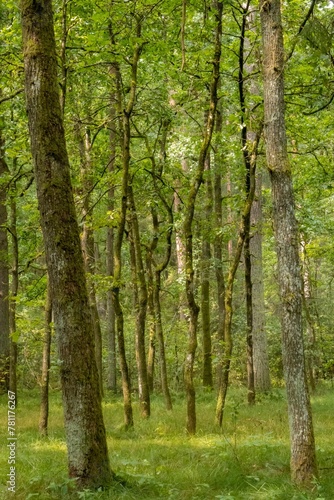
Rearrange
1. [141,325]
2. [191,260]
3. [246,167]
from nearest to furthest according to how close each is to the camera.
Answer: [191,260]
[246,167]
[141,325]

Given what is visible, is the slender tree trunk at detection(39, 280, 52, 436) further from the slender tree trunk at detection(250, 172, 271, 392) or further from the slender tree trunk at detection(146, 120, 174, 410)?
the slender tree trunk at detection(250, 172, 271, 392)

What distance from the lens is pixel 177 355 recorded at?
66.6ft

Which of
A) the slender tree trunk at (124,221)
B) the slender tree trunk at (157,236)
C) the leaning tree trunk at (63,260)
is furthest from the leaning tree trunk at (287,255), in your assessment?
the slender tree trunk at (157,236)

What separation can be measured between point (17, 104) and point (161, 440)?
22.3ft

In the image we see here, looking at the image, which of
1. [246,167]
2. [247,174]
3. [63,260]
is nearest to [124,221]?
[247,174]

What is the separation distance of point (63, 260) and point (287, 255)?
8.01 feet

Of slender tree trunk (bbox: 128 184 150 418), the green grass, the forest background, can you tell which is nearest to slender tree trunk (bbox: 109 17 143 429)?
the forest background

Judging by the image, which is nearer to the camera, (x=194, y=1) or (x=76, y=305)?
(x=76, y=305)

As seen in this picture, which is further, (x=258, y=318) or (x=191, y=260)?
(x=258, y=318)

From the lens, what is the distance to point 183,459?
7.23 meters

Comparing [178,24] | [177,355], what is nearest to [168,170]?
[178,24]

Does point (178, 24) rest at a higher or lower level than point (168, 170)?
higher

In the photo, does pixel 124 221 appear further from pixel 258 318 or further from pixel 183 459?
pixel 258 318

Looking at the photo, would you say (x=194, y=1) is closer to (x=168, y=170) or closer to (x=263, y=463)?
(x=168, y=170)
